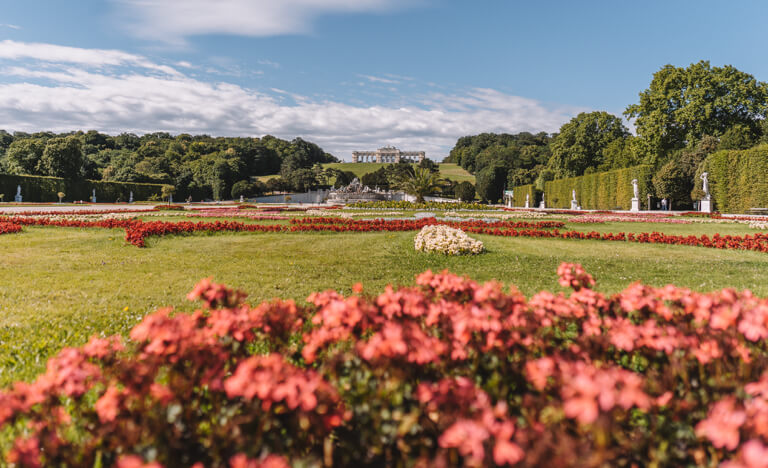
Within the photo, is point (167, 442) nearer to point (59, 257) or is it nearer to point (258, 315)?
point (258, 315)

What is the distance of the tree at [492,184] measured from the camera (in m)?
Result: 74.9

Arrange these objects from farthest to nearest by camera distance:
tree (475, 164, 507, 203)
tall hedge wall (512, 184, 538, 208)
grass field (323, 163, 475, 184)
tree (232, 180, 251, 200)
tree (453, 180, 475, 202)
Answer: grass field (323, 163, 475, 184), tree (453, 180, 475, 202), tree (475, 164, 507, 203), tree (232, 180, 251, 200), tall hedge wall (512, 184, 538, 208)

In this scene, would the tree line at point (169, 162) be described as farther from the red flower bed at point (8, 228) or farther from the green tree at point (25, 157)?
the red flower bed at point (8, 228)

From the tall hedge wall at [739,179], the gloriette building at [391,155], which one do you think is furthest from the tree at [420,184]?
the gloriette building at [391,155]

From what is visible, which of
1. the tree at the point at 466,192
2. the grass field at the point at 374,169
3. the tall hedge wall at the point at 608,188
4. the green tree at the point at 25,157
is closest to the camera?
the tall hedge wall at the point at 608,188

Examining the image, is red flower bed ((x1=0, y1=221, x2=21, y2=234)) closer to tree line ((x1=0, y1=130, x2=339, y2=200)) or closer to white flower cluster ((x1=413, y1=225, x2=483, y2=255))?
white flower cluster ((x1=413, y1=225, x2=483, y2=255))

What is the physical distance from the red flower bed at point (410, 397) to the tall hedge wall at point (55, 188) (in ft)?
158

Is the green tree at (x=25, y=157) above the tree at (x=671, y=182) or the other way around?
above

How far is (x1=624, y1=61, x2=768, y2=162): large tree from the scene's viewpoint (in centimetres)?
3419

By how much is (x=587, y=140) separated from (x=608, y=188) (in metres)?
17.6

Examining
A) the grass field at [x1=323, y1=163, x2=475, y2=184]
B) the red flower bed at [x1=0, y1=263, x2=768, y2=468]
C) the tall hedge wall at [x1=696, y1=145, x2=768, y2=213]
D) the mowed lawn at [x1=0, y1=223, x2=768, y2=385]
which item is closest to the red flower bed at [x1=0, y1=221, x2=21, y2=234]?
the mowed lawn at [x1=0, y1=223, x2=768, y2=385]

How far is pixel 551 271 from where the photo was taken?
682 cm

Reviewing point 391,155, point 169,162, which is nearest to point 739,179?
point 169,162

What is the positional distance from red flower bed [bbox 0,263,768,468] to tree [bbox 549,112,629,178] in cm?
5439
